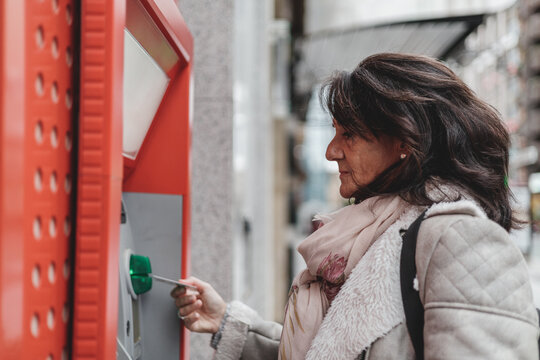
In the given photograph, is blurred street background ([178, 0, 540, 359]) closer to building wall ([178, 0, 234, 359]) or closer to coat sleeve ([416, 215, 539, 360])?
building wall ([178, 0, 234, 359])

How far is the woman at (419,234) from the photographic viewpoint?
113 centimetres

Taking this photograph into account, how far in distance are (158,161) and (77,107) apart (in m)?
0.72

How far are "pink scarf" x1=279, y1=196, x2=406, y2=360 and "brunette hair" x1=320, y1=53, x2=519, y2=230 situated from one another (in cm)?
8

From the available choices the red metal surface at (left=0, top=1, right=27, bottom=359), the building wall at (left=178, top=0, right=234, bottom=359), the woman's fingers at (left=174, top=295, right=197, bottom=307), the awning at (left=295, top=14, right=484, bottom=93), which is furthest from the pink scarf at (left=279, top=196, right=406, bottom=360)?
the awning at (left=295, top=14, right=484, bottom=93)

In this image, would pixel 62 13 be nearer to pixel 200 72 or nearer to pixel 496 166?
pixel 496 166

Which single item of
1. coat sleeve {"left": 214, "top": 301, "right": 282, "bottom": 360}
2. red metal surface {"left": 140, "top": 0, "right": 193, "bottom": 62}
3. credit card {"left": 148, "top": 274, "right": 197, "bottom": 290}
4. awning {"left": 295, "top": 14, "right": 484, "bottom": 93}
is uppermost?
awning {"left": 295, "top": 14, "right": 484, "bottom": 93}

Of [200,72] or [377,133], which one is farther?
[200,72]

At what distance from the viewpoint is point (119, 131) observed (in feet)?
3.25

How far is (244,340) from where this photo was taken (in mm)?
1860

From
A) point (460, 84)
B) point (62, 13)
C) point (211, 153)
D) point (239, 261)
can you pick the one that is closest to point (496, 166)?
point (460, 84)

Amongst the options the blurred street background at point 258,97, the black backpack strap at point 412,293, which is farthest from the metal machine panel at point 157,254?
the black backpack strap at point 412,293

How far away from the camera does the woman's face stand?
1.49 meters

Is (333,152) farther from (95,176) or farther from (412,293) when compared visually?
(95,176)

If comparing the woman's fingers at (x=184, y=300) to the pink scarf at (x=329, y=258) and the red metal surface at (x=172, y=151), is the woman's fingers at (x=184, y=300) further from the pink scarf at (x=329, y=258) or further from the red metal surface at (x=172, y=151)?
the pink scarf at (x=329, y=258)
